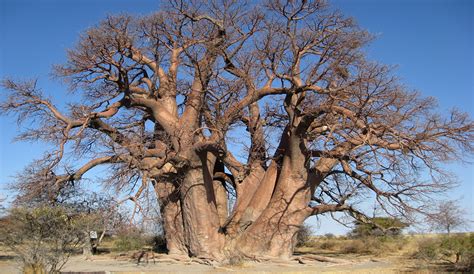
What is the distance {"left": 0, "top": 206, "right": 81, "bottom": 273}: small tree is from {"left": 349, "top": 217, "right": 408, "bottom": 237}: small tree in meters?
10.1

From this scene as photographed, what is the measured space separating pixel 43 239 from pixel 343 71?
30.9 feet

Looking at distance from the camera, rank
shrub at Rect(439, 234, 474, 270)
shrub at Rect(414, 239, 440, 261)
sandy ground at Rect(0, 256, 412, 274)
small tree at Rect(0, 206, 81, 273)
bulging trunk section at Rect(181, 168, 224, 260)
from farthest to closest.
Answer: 1. bulging trunk section at Rect(181, 168, 224, 260)
2. shrub at Rect(414, 239, 440, 261)
3. sandy ground at Rect(0, 256, 412, 274)
4. shrub at Rect(439, 234, 474, 270)
5. small tree at Rect(0, 206, 81, 273)

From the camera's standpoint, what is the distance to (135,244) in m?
20.8

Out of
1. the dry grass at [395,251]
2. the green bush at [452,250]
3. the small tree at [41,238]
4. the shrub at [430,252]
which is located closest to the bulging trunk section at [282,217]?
the dry grass at [395,251]

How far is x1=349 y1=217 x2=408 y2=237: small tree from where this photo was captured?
16.6 meters

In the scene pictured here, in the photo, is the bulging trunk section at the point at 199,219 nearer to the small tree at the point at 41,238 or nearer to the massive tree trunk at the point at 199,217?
the massive tree trunk at the point at 199,217

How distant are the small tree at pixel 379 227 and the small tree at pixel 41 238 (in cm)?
1007

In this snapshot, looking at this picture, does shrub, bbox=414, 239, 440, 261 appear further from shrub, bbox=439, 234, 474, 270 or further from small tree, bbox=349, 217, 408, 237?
small tree, bbox=349, 217, 408, 237

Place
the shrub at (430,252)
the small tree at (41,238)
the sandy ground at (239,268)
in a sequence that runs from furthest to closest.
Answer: the shrub at (430,252) < the sandy ground at (239,268) < the small tree at (41,238)

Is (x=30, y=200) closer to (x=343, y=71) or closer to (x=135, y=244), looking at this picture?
(x=135, y=244)

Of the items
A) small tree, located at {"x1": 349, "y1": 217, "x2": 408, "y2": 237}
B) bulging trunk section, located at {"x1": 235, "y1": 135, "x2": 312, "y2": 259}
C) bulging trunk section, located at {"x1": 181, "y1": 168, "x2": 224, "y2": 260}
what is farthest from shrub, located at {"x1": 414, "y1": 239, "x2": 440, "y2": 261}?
bulging trunk section, located at {"x1": 181, "y1": 168, "x2": 224, "y2": 260}

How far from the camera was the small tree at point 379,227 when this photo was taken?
16562mm

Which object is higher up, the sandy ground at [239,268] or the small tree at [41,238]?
the small tree at [41,238]

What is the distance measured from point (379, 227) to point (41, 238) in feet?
36.4
